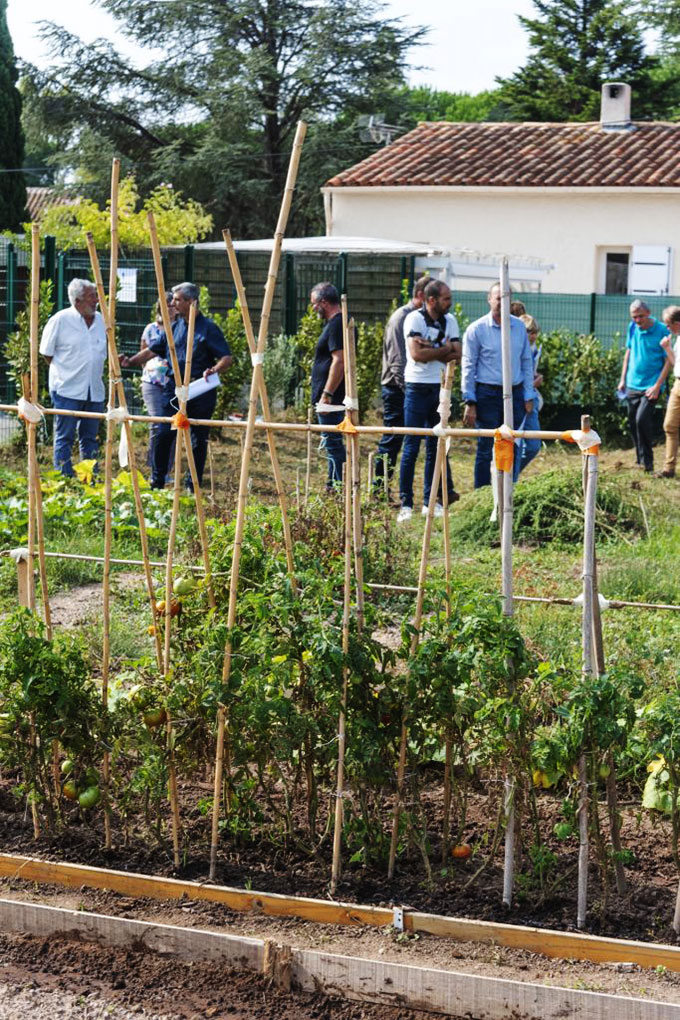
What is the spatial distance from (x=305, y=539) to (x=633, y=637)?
1.88 m

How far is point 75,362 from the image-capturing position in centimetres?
1034

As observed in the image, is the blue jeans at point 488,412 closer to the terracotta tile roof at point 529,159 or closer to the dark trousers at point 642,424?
the dark trousers at point 642,424

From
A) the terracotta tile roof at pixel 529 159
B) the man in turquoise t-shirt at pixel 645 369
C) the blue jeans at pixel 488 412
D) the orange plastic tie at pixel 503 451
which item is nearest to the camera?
the orange plastic tie at pixel 503 451

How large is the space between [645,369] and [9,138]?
20.2 metres

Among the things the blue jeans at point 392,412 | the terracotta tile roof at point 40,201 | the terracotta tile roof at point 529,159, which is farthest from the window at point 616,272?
the terracotta tile roof at point 40,201

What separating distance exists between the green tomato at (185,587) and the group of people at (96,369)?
5.60 meters

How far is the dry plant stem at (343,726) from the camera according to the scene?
3864 mm

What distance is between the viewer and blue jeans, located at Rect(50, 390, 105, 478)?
33.9 ft

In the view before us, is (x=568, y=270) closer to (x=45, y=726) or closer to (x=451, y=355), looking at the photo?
(x=451, y=355)

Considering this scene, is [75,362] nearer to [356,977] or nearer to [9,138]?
[356,977]

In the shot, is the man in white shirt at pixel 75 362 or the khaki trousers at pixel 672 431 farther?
the khaki trousers at pixel 672 431

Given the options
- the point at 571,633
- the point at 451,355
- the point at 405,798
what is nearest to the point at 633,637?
the point at 571,633

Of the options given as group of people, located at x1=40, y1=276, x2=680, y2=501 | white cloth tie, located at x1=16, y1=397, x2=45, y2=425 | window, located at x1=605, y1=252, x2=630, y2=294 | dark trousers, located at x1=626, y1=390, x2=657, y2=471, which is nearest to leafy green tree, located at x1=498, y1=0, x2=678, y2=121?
window, located at x1=605, y1=252, x2=630, y2=294

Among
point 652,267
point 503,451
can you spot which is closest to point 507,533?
point 503,451
